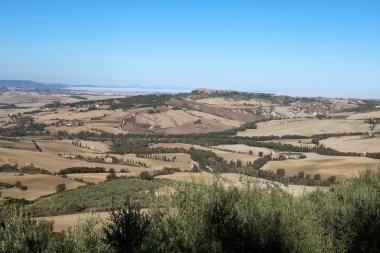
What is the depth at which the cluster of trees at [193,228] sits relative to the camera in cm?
1692

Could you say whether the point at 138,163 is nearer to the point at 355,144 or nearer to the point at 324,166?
the point at 324,166

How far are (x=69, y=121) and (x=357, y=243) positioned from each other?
518 ft

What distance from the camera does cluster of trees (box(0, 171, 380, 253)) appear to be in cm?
1692

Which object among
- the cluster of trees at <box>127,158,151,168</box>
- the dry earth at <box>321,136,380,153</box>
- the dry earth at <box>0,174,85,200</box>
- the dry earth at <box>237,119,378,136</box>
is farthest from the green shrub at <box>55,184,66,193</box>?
the dry earth at <box>237,119,378,136</box>

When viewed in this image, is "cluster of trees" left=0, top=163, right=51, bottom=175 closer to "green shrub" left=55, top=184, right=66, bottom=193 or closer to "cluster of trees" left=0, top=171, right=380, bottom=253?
"green shrub" left=55, top=184, right=66, bottom=193

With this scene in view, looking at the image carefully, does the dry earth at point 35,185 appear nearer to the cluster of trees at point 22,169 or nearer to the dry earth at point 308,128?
the cluster of trees at point 22,169

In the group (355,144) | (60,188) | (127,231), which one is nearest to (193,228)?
(127,231)

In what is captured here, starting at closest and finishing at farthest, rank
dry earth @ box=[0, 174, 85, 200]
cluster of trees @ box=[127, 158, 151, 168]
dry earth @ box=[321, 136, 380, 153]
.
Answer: dry earth @ box=[0, 174, 85, 200] < cluster of trees @ box=[127, 158, 151, 168] < dry earth @ box=[321, 136, 380, 153]

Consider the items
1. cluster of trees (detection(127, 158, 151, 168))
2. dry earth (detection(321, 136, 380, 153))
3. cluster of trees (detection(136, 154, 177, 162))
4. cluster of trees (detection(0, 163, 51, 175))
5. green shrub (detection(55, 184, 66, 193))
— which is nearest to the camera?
green shrub (detection(55, 184, 66, 193))

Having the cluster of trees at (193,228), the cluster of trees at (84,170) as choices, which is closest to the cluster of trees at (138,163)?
the cluster of trees at (84,170)

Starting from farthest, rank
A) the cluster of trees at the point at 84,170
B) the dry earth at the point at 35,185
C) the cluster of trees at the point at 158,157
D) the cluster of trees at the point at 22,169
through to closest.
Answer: the cluster of trees at the point at 158,157 → the cluster of trees at the point at 84,170 → the cluster of trees at the point at 22,169 → the dry earth at the point at 35,185

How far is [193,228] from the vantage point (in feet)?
57.3

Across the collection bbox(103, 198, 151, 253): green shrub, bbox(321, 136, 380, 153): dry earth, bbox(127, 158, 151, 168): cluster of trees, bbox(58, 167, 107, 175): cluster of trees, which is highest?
bbox(103, 198, 151, 253): green shrub

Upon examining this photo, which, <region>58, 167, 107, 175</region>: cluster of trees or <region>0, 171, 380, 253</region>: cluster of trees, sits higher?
<region>0, 171, 380, 253</region>: cluster of trees
